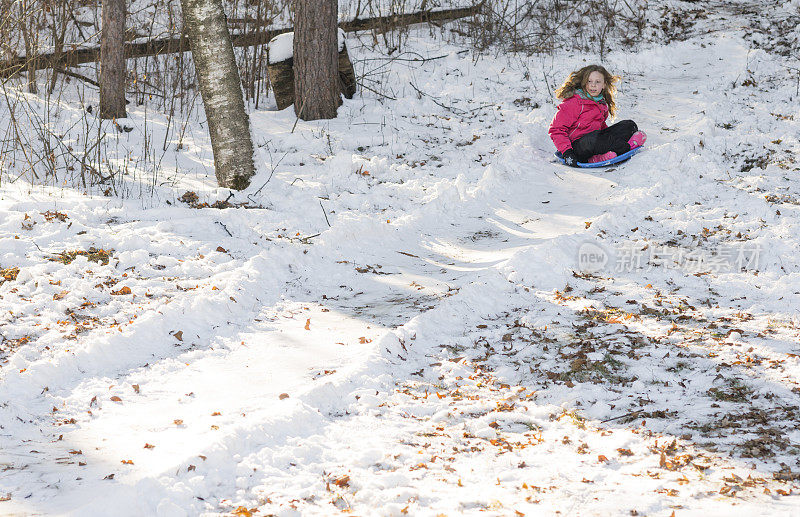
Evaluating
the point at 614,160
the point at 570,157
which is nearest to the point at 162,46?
the point at 570,157

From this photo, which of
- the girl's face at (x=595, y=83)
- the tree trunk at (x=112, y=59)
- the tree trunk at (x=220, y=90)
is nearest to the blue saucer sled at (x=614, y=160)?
the girl's face at (x=595, y=83)

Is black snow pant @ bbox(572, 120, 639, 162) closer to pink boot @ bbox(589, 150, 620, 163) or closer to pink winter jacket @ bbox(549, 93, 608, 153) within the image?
pink boot @ bbox(589, 150, 620, 163)

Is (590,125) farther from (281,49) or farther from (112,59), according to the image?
(112,59)

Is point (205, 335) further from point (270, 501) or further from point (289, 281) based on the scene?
point (270, 501)

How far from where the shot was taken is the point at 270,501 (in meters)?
2.26

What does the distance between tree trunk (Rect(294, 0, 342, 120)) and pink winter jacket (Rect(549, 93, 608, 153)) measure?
3.17 metres

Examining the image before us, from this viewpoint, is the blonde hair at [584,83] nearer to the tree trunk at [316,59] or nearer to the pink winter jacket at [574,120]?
the pink winter jacket at [574,120]

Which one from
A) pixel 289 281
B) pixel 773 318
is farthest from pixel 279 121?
pixel 773 318

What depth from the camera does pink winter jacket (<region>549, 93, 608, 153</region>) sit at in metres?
7.24

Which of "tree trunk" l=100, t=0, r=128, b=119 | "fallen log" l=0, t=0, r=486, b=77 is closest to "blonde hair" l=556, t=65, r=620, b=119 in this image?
"fallen log" l=0, t=0, r=486, b=77

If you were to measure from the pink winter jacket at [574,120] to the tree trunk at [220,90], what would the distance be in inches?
139

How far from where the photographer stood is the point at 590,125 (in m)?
7.30

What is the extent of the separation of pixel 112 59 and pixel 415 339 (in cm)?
680

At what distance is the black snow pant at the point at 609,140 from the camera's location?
277 inches
